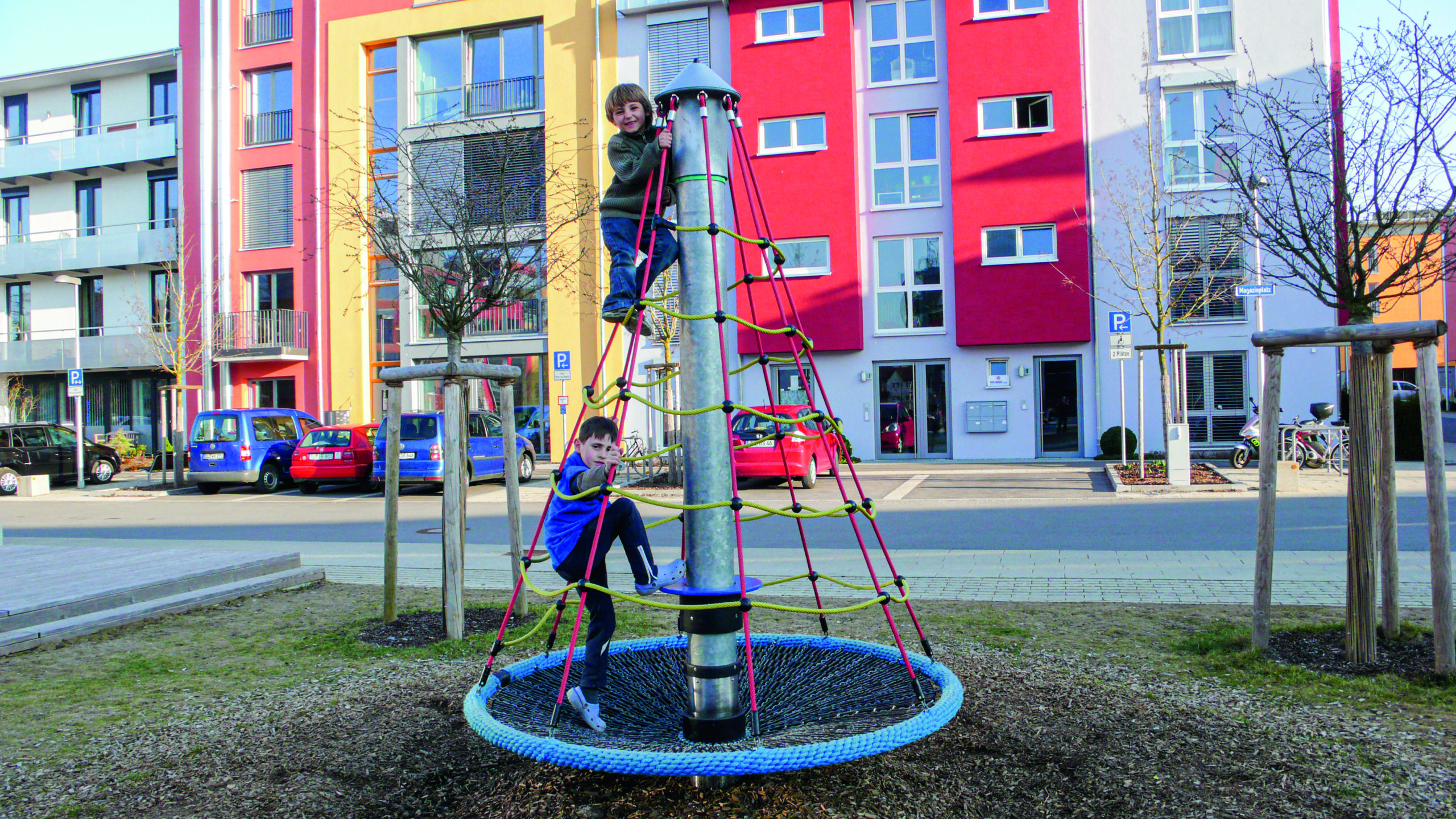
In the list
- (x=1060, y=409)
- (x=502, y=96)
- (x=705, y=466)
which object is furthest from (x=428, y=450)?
(x=705, y=466)

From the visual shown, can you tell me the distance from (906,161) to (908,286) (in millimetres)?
3243

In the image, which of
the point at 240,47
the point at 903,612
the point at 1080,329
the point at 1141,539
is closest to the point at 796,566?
the point at 903,612

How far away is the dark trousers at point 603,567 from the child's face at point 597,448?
28 cm

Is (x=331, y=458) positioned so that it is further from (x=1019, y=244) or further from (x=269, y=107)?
(x=1019, y=244)

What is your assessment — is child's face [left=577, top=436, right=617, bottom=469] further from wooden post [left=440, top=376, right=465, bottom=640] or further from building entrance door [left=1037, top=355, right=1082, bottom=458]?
building entrance door [left=1037, top=355, right=1082, bottom=458]

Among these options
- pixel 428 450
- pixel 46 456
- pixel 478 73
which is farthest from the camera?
pixel 478 73

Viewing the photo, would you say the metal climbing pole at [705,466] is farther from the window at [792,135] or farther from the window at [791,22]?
the window at [791,22]

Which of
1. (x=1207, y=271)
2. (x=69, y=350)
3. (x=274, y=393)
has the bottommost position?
(x=274, y=393)

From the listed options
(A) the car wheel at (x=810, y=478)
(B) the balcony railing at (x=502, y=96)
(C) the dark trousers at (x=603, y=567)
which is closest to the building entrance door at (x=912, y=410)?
(A) the car wheel at (x=810, y=478)

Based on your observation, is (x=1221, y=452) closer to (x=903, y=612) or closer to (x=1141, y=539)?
(x=1141, y=539)

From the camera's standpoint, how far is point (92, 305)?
3447cm

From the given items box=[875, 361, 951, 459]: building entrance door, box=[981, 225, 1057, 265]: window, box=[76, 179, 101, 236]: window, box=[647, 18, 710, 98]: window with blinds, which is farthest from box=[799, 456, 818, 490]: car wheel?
box=[76, 179, 101, 236]: window

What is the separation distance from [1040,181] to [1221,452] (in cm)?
772

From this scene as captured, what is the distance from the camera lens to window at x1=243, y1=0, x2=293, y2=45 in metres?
A: 31.1
